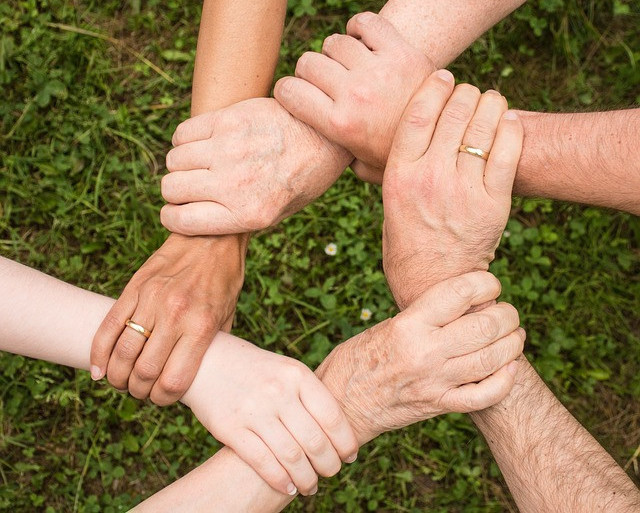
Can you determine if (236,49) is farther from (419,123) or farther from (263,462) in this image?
(263,462)

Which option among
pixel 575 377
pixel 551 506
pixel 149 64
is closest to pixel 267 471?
pixel 551 506

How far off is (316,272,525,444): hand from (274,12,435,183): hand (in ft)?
2.07

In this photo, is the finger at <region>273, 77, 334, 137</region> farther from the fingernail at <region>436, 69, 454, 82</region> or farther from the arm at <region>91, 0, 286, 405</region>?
the fingernail at <region>436, 69, 454, 82</region>

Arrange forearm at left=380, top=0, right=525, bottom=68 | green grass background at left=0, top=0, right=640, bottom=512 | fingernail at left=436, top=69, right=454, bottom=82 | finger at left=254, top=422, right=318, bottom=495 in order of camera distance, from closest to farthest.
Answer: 1. finger at left=254, top=422, right=318, bottom=495
2. fingernail at left=436, top=69, right=454, bottom=82
3. forearm at left=380, top=0, right=525, bottom=68
4. green grass background at left=0, top=0, right=640, bottom=512

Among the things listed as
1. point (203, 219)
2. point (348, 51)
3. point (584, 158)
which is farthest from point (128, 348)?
point (584, 158)

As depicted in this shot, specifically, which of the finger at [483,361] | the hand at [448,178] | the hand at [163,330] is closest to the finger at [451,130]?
the hand at [448,178]

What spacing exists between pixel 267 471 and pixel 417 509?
1381 millimetres

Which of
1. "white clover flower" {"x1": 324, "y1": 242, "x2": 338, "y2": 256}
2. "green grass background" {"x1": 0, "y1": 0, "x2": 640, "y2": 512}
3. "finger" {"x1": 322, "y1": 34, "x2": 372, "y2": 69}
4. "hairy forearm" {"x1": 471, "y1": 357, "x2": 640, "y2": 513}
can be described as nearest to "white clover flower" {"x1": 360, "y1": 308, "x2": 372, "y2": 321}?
"green grass background" {"x1": 0, "y1": 0, "x2": 640, "y2": 512}

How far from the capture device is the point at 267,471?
2242mm

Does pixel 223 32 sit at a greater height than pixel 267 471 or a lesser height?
greater

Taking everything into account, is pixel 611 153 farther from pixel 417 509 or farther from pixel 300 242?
pixel 417 509

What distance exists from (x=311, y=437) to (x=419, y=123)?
1122 millimetres

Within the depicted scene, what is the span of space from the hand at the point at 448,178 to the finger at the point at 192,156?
2.25 ft

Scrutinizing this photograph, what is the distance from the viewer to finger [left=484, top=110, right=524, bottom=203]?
222 centimetres
